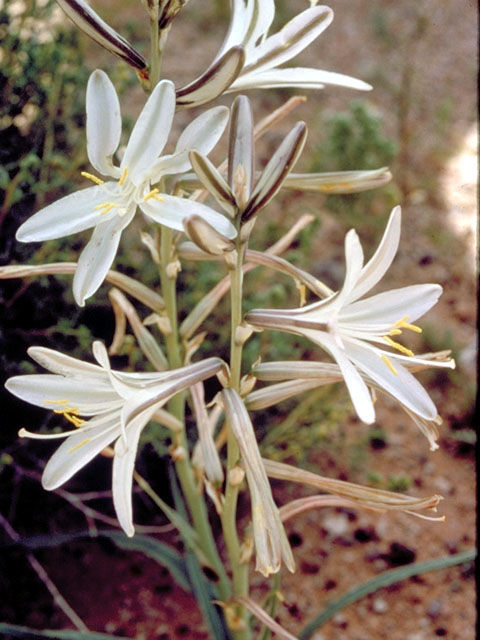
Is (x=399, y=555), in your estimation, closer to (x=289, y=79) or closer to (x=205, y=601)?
(x=205, y=601)

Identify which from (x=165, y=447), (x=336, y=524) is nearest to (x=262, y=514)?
(x=165, y=447)

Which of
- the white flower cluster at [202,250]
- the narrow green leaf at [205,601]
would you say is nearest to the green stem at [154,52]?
the white flower cluster at [202,250]

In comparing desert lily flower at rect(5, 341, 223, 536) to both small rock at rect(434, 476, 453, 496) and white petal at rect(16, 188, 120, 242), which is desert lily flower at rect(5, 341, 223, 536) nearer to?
white petal at rect(16, 188, 120, 242)

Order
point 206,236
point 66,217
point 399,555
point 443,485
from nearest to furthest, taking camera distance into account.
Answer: point 206,236 < point 66,217 < point 399,555 < point 443,485

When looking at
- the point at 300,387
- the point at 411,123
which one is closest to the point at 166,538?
the point at 300,387

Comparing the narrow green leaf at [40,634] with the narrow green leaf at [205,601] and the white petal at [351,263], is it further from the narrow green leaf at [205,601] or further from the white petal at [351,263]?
the white petal at [351,263]

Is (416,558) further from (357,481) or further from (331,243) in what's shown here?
(331,243)
